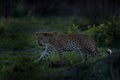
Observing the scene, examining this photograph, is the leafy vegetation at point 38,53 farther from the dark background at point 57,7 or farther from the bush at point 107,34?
the dark background at point 57,7

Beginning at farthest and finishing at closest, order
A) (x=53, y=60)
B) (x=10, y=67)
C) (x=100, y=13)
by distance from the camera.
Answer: (x=100, y=13) < (x=53, y=60) < (x=10, y=67)

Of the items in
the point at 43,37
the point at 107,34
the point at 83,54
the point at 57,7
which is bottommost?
the point at 83,54

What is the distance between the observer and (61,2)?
2653 centimetres

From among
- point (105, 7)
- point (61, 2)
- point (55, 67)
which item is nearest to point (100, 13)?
point (105, 7)

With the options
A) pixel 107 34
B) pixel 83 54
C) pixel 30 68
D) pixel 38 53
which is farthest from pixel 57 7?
pixel 30 68

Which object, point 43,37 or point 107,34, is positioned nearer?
point 43,37

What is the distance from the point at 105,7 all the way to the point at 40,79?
1358cm

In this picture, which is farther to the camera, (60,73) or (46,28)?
(46,28)

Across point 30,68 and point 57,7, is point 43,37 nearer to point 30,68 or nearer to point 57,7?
point 30,68

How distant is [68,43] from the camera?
39.9ft

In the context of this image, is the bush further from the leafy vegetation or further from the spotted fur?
the spotted fur

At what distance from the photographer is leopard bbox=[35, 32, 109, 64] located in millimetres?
12086

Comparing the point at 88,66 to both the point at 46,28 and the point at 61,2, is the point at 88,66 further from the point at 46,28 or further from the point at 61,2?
the point at 61,2

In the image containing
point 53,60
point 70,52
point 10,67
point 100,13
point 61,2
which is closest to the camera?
point 10,67
